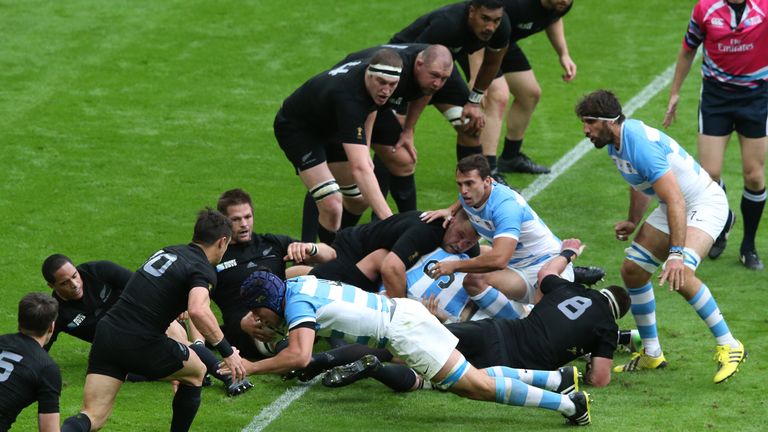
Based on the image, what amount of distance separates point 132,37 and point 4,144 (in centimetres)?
369

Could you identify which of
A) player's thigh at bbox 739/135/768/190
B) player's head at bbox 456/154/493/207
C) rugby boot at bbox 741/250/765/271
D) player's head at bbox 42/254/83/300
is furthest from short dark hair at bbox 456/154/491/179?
rugby boot at bbox 741/250/765/271

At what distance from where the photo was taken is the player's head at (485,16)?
11.2 m

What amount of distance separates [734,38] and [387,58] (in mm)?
3204

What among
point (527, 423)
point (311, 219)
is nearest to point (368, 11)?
point (311, 219)

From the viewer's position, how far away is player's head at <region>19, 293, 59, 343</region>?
268 inches

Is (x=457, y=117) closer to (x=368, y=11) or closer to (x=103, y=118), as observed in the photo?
(x=103, y=118)

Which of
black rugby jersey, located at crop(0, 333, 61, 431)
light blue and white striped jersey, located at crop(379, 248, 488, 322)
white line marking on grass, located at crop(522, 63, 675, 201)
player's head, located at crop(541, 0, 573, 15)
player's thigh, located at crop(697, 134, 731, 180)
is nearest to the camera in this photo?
black rugby jersey, located at crop(0, 333, 61, 431)

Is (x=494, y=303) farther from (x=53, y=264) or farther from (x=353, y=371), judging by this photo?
(x=53, y=264)

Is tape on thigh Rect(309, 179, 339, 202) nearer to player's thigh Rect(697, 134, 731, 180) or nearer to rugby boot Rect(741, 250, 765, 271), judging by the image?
player's thigh Rect(697, 134, 731, 180)

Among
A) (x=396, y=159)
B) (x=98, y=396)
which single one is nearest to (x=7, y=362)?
(x=98, y=396)

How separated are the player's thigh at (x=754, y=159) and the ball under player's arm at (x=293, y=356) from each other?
5.25m

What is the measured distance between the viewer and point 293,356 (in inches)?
290

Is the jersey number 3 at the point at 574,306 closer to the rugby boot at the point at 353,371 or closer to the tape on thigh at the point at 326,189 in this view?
the rugby boot at the point at 353,371

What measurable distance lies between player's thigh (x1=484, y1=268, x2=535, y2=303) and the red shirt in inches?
113
